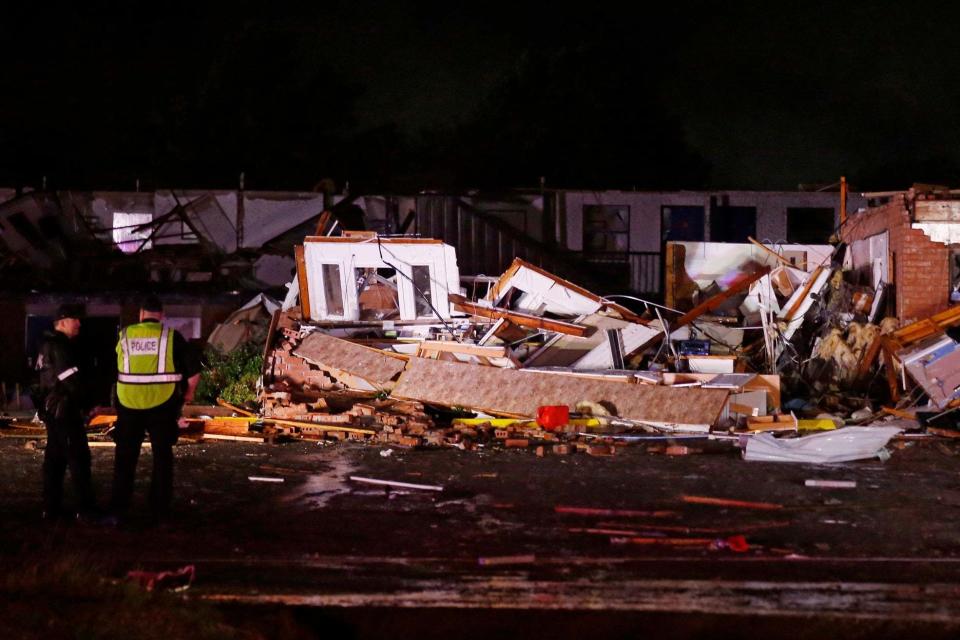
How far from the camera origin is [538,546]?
603 cm

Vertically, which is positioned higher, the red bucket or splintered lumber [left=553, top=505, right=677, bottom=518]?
the red bucket

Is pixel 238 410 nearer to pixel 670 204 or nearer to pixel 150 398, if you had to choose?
pixel 150 398

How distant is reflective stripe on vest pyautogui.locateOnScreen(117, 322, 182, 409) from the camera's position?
6.37m

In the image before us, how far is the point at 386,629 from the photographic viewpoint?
4758mm

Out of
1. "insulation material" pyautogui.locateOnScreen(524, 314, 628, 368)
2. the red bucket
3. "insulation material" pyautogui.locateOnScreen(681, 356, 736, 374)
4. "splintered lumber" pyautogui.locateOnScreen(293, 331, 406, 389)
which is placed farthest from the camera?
"insulation material" pyautogui.locateOnScreen(524, 314, 628, 368)

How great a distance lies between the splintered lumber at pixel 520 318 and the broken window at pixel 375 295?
1109mm

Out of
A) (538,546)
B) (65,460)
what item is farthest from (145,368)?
(538,546)

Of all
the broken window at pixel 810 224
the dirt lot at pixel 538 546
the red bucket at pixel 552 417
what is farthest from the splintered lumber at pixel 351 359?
the broken window at pixel 810 224

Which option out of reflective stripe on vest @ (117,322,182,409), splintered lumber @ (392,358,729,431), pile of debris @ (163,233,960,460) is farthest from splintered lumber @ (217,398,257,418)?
reflective stripe on vest @ (117,322,182,409)

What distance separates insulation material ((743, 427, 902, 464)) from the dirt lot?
0.22 metres

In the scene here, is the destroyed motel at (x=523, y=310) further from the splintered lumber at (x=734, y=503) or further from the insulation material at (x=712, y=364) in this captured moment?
the splintered lumber at (x=734, y=503)

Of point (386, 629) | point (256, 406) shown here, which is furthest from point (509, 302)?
point (386, 629)

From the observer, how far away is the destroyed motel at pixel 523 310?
11469mm

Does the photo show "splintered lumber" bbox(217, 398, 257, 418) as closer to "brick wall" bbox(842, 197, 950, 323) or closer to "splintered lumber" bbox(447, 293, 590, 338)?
"splintered lumber" bbox(447, 293, 590, 338)
